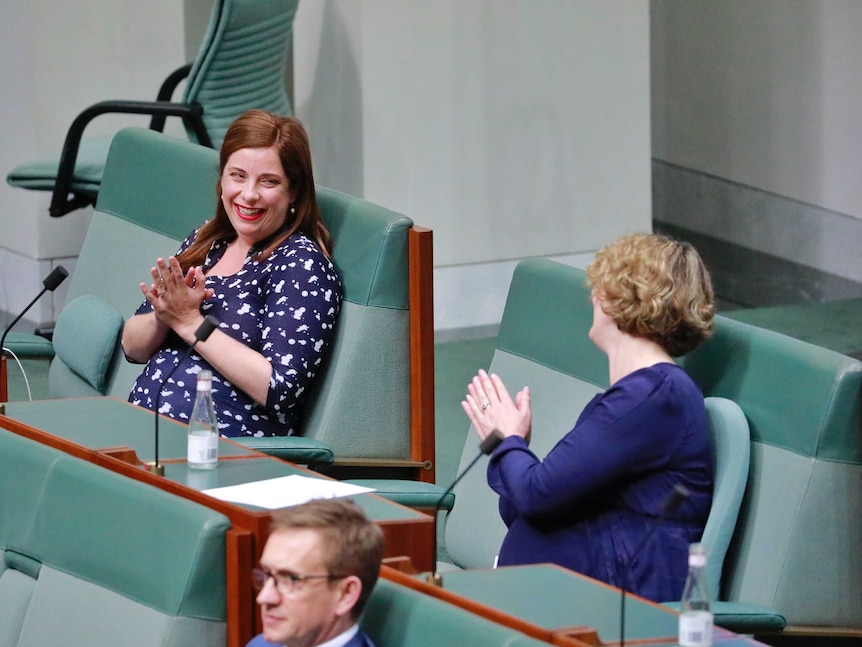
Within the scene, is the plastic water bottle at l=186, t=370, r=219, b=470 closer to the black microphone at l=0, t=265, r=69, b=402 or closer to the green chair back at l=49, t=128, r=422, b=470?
the green chair back at l=49, t=128, r=422, b=470

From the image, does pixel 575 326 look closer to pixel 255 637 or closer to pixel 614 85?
pixel 255 637

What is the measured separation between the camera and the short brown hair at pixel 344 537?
1.73m

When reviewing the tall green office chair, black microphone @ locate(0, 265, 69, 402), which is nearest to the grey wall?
the tall green office chair

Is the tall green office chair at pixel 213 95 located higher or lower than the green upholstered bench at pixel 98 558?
higher

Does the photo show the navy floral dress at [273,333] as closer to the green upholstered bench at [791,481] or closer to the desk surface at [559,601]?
the green upholstered bench at [791,481]

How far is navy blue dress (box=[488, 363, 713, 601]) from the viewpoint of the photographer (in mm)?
2238

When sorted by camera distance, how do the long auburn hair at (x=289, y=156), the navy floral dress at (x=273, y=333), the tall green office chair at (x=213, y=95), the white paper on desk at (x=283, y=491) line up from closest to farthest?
the white paper on desk at (x=283, y=491)
the navy floral dress at (x=273, y=333)
the long auburn hair at (x=289, y=156)
the tall green office chair at (x=213, y=95)

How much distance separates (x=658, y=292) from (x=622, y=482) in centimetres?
30

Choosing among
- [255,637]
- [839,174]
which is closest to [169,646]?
[255,637]

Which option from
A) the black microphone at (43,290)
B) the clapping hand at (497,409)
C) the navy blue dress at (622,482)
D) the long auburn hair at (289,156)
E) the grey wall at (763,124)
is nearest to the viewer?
the navy blue dress at (622,482)

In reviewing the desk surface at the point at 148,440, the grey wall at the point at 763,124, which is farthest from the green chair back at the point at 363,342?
the grey wall at the point at 763,124

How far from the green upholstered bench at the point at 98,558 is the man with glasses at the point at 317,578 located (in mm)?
246

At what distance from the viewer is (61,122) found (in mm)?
5949

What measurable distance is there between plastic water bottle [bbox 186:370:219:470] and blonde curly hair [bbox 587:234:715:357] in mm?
643
